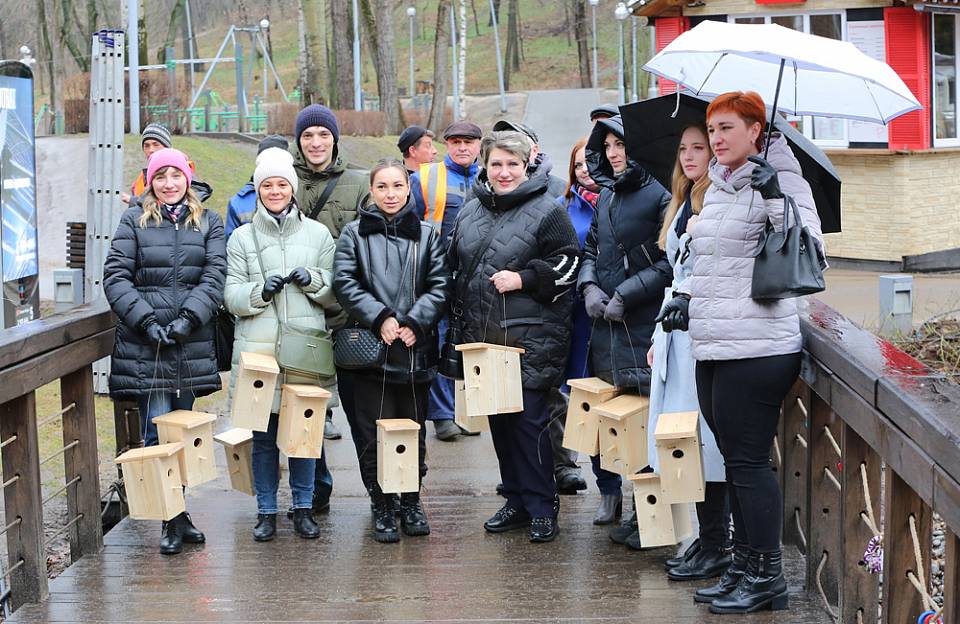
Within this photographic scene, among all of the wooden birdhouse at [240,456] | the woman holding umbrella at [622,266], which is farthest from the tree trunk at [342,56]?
the woman holding umbrella at [622,266]

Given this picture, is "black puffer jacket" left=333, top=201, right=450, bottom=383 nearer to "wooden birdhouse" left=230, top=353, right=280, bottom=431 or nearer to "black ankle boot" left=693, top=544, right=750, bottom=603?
"wooden birdhouse" left=230, top=353, right=280, bottom=431

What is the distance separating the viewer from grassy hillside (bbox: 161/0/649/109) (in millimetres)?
73250

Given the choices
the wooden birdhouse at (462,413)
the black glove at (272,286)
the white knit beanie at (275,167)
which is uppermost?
the white knit beanie at (275,167)

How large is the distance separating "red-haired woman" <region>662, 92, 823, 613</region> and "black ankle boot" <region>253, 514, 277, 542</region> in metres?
2.36

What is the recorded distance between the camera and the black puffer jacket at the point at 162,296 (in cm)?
593

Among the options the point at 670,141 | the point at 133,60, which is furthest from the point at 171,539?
the point at 133,60

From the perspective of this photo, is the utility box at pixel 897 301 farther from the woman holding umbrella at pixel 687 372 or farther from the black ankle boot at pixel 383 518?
the black ankle boot at pixel 383 518

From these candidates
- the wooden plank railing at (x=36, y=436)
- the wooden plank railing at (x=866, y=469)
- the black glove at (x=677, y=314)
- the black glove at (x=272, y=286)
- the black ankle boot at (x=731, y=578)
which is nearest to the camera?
the wooden plank railing at (x=866, y=469)

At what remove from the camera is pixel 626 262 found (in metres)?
5.85

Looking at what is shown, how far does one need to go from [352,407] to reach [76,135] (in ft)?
60.2

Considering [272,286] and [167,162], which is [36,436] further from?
[167,162]

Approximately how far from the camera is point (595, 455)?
20.0 ft

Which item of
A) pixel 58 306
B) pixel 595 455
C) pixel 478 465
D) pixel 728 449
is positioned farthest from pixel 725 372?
pixel 58 306

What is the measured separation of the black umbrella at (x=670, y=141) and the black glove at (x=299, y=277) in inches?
62.7
